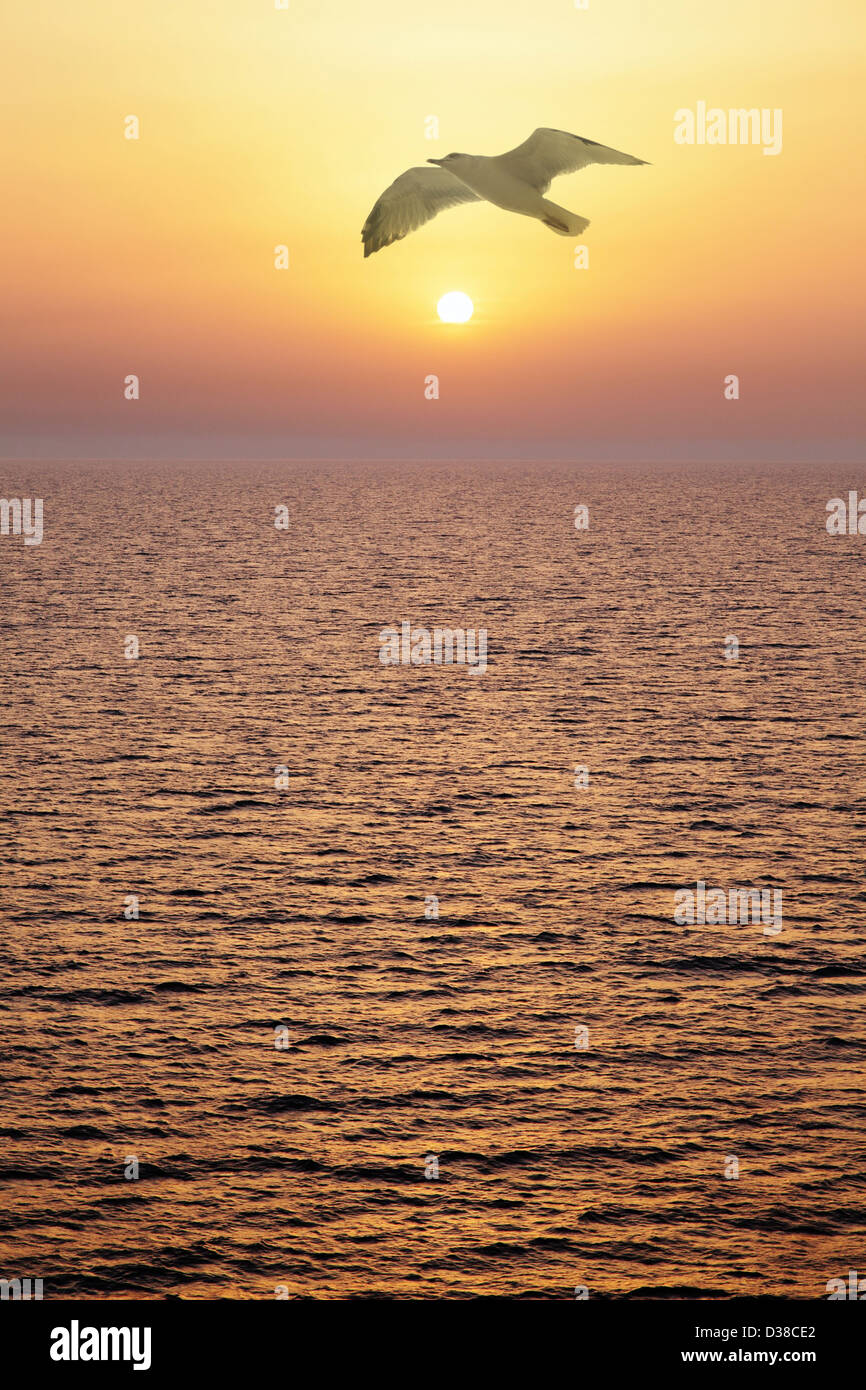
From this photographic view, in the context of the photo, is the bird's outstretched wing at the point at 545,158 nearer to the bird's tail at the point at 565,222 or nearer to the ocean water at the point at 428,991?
the bird's tail at the point at 565,222

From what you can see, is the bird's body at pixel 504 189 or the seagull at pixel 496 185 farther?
the seagull at pixel 496 185

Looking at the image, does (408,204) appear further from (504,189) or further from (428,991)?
(428,991)

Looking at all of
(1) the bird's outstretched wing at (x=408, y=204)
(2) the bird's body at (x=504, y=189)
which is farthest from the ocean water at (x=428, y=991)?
(2) the bird's body at (x=504, y=189)

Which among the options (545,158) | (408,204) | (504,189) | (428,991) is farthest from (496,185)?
(428,991)

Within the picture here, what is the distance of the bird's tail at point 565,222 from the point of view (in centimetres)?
1537

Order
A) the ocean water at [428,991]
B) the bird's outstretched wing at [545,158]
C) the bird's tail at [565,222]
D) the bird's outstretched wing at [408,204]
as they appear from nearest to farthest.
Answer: the bird's tail at [565,222] < the bird's outstretched wing at [545,158] < the bird's outstretched wing at [408,204] < the ocean water at [428,991]

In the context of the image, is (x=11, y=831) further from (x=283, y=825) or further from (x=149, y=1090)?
(x=149, y=1090)

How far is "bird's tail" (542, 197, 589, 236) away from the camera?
50.4ft

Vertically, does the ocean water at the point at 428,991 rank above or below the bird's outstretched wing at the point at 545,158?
below

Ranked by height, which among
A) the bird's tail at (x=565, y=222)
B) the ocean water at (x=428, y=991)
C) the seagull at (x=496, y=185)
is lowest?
the ocean water at (x=428, y=991)

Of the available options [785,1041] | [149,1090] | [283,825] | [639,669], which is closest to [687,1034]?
[785,1041]

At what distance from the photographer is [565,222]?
51.3ft
